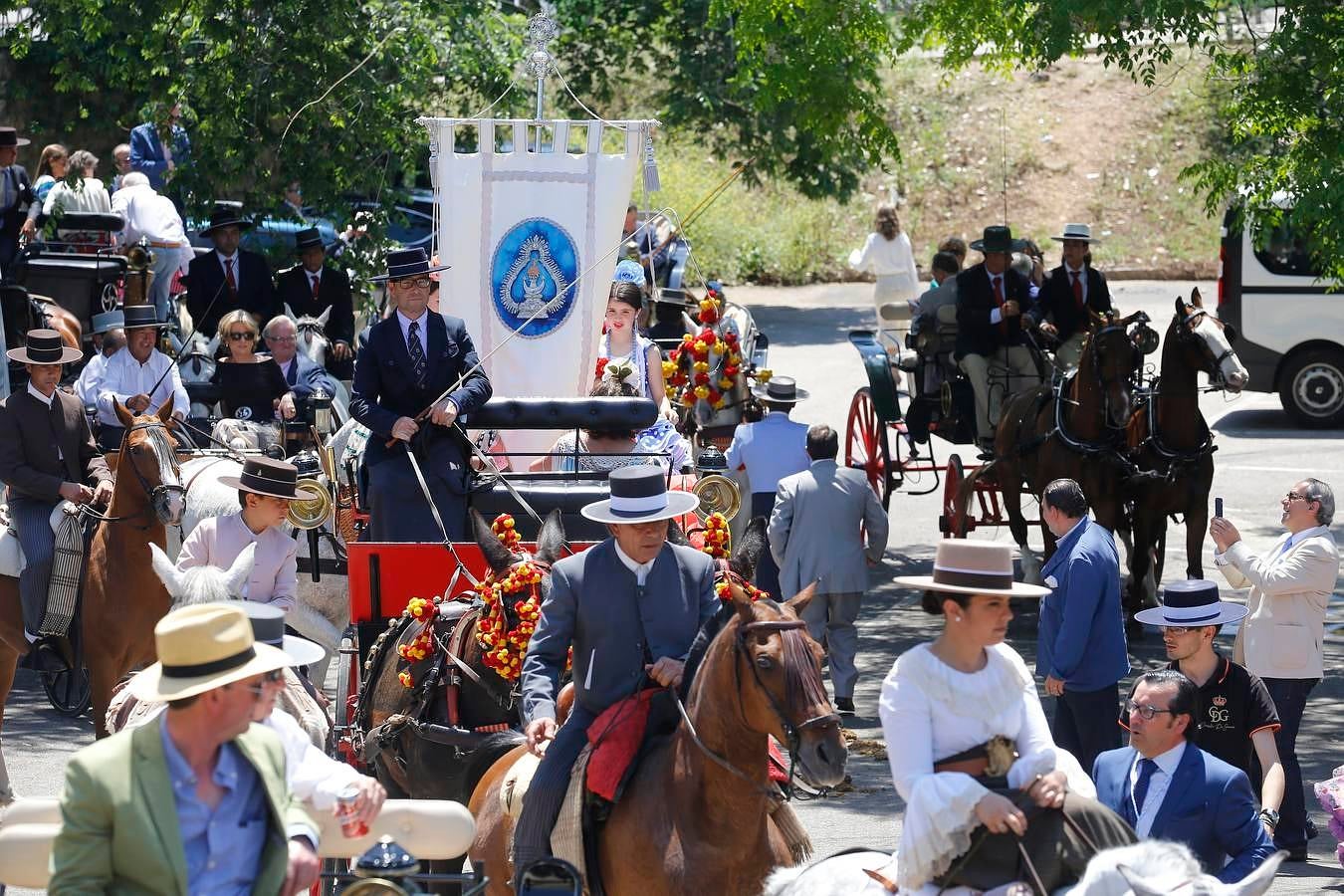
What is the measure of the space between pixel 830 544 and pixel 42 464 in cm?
470

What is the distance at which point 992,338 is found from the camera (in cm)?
1534

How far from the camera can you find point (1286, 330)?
21.1 m

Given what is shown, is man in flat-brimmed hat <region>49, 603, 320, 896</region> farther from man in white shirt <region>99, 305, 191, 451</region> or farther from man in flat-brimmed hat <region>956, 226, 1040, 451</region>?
man in flat-brimmed hat <region>956, 226, 1040, 451</region>

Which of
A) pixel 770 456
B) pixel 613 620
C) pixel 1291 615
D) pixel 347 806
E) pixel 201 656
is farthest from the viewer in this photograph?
pixel 770 456

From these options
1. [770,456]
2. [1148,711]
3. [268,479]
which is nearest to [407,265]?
[268,479]

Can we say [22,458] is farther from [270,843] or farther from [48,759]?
[270,843]

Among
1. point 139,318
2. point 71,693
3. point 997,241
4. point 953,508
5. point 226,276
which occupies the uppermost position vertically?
point 997,241

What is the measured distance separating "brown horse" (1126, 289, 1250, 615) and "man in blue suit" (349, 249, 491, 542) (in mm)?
5718

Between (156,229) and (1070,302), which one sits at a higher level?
(156,229)

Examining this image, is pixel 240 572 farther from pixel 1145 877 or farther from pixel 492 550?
pixel 1145 877

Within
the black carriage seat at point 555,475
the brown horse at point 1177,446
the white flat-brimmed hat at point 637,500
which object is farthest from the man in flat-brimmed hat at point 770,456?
the white flat-brimmed hat at point 637,500

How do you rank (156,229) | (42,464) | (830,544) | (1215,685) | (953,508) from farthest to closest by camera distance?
(156,229)
(953,508)
(830,544)
(42,464)
(1215,685)

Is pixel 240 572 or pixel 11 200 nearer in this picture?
pixel 240 572

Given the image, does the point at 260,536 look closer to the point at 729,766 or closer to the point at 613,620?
the point at 613,620
